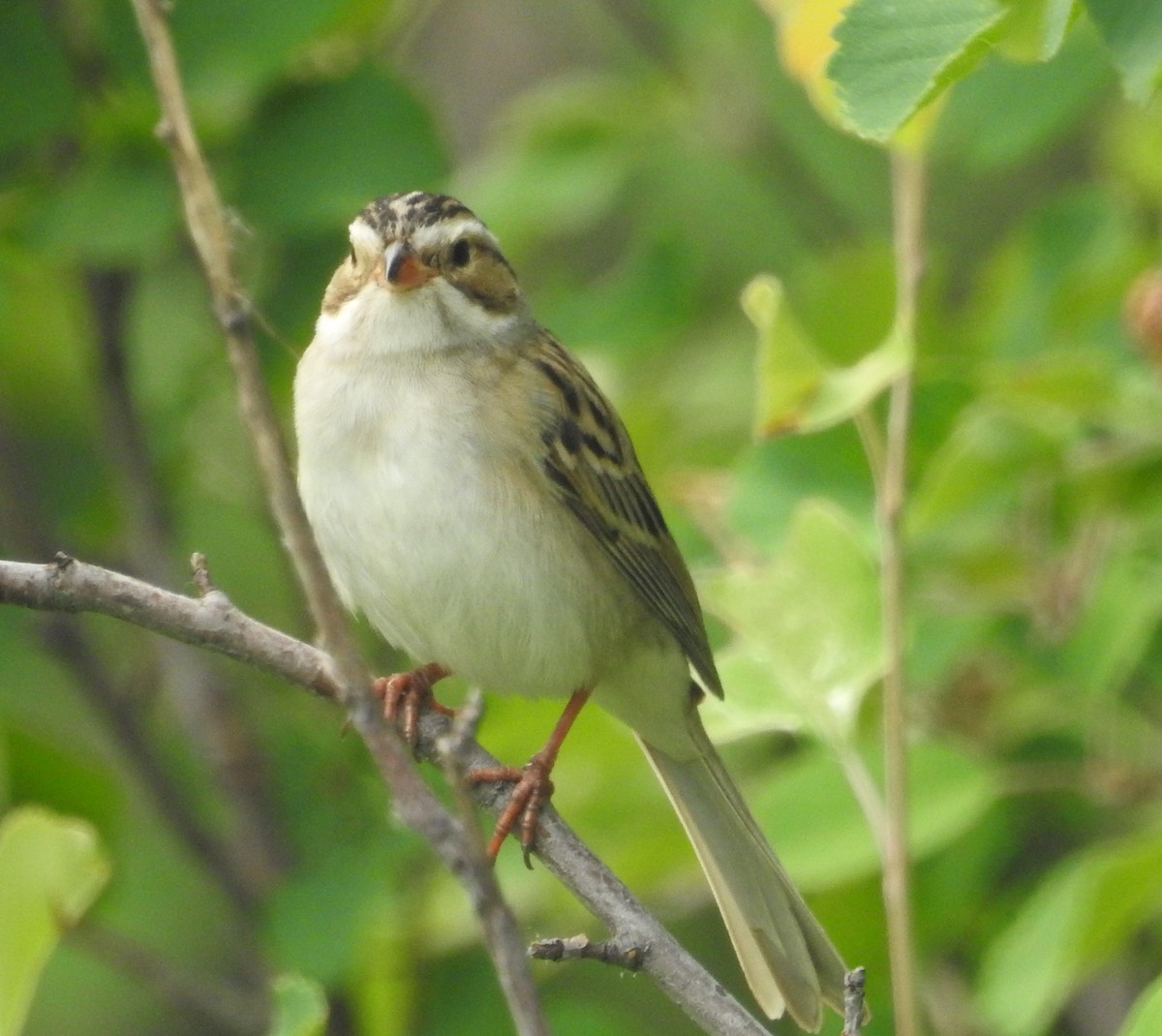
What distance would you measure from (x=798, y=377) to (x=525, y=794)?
2.49ft

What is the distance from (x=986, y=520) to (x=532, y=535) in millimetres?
828

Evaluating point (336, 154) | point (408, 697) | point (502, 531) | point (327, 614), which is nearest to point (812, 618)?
point (502, 531)

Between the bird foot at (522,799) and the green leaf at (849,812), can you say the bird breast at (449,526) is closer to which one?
the bird foot at (522,799)

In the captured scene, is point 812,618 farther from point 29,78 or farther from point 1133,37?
point 29,78

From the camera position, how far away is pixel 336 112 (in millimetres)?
3701

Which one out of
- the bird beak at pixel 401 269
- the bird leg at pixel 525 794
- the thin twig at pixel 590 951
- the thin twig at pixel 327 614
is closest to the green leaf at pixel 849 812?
the bird leg at pixel 525 794

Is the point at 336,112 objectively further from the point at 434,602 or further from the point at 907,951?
the point at 907,951

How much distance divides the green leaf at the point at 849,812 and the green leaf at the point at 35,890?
1143mm

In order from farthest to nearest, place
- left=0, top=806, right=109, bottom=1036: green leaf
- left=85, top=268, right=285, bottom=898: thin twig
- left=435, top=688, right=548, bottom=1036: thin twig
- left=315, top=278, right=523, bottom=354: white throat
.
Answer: left=85, top=268, right=285, bottom=898: thin twig → left=315, top=278, right=523, bottom=354: white throat → left=0, top=806, right=109, bottom=1036: green leaf → left=435, top=688, right=548, bottom=1036: thin twig

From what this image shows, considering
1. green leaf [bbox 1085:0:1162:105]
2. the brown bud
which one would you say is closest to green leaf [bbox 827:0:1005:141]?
green leaf [bbox 1085:0:1162:105]

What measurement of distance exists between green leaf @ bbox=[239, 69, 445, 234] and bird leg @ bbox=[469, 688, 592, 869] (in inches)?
48.0

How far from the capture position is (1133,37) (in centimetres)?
175

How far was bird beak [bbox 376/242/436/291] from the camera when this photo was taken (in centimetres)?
304

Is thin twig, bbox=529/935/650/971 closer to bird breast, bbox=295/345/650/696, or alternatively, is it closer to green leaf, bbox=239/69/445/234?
bird breast, bbox=295/345/650/696
